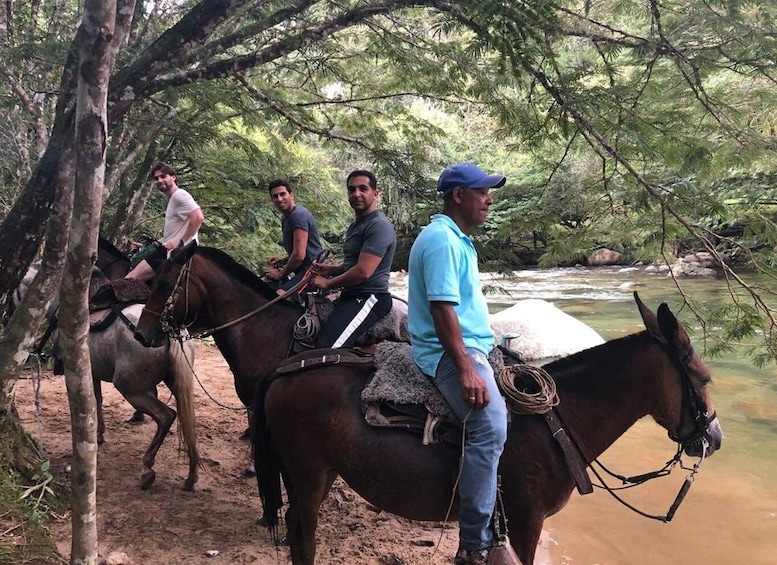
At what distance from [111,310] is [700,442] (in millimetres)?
4829

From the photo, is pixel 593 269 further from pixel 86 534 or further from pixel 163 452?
pixel 86 534

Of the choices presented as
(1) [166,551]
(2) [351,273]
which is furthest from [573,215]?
(1) [166,551]

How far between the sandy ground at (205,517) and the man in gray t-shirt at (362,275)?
1.44 meters

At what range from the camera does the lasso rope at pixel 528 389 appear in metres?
2.91

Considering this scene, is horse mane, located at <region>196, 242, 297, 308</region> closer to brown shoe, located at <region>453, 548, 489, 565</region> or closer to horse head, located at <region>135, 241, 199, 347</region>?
horse head, located at <region>135, 241, 199, 347</region>

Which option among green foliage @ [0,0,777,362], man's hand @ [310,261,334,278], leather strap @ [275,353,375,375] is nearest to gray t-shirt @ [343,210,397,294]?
man's hand @ [310,261,334,278]

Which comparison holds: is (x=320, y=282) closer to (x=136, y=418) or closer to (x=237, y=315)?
(x=237, y=315)

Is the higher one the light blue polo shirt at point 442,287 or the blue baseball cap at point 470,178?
the blue baseball cap at point 470,178

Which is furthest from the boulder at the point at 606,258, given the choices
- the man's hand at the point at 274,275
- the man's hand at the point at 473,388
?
the man's hand at the point at 473,388

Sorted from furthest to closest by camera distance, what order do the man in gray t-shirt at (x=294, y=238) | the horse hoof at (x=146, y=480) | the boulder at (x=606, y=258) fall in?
1. the boulder at (x=606, y=258)
2. the man in gray t-shirt at (x=294, y=238)
3. the horse hoof at (x=146, y=480)

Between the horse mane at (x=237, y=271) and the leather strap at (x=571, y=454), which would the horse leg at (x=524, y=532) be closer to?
the leather strap at (x=571, y=454)

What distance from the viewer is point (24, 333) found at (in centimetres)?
382

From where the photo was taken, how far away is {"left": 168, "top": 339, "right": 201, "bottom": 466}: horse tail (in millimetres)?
4828

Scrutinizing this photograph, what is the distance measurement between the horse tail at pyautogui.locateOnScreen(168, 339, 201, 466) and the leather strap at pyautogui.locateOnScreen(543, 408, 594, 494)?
10.4 ft
